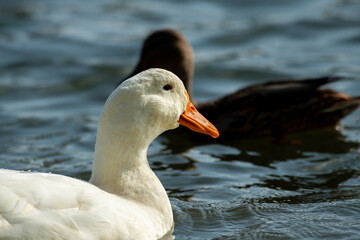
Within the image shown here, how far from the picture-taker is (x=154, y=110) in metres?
5.33

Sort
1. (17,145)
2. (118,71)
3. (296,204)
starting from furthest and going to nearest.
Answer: (118,71) < (17,145) < (296,204)

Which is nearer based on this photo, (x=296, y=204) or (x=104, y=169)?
(x=104, y=169)

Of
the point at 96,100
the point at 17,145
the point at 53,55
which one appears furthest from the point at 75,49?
the point at 17,145

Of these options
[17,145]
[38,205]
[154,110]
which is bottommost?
[17,145]

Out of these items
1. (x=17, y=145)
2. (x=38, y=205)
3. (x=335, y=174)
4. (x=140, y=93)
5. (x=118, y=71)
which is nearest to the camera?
(x=38, y=205)

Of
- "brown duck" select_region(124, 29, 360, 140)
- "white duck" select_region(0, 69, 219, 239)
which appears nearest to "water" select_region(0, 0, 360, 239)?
"brown duck" select_region(124, 29, 360, 140)

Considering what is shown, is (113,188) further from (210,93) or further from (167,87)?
(210,93)

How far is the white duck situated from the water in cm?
72

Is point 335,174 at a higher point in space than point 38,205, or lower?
lower

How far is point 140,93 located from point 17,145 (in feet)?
11.8

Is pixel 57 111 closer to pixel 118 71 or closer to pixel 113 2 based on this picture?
pixel 118 71

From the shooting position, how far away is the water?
6188 mm

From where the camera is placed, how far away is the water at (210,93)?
6.19m

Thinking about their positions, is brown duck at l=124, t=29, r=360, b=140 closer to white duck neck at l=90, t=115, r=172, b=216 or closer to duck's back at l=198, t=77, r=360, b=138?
duck's back at l=198, t=77, r=360, b=138
